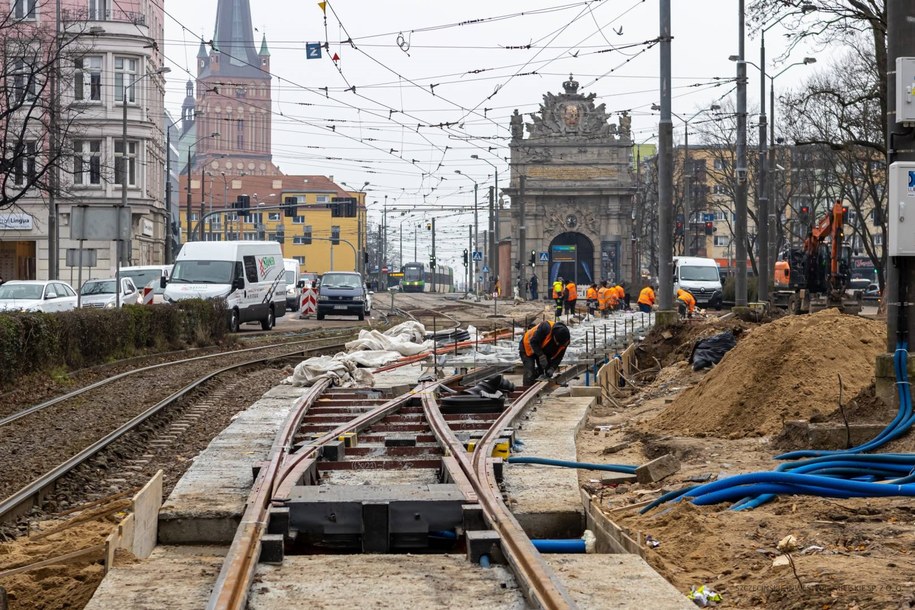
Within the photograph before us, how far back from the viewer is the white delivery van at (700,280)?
58.8 m

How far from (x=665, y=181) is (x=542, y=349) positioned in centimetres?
1138

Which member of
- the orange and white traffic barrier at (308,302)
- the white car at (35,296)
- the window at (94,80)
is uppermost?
the window at (94,80)

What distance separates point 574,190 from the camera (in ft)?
274

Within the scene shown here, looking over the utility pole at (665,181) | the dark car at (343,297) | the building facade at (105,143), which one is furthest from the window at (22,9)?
the utility pole at (665,181)

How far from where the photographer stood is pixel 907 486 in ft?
28.3

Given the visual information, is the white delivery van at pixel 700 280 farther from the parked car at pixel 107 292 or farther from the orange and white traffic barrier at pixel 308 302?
the parked car at pixel 107 292

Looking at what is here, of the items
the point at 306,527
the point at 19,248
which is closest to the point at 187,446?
the point at 306,527

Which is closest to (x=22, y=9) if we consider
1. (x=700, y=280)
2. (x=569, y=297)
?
(x=569, y=297)

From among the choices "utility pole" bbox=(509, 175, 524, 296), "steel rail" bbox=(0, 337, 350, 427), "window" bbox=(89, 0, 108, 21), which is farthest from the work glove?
"utility pole" bbox=(509, 175, 524, 296)

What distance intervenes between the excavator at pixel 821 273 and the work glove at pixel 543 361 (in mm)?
20459

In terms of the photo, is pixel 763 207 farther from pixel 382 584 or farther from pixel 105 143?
pixel 382 584

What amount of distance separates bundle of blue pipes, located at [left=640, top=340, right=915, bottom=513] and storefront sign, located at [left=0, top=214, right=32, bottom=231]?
2019 inches

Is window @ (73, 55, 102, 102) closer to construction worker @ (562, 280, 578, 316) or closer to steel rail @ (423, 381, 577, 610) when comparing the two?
construction worker @ (562, 280, 578, 316)

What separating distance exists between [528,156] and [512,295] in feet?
33.7
